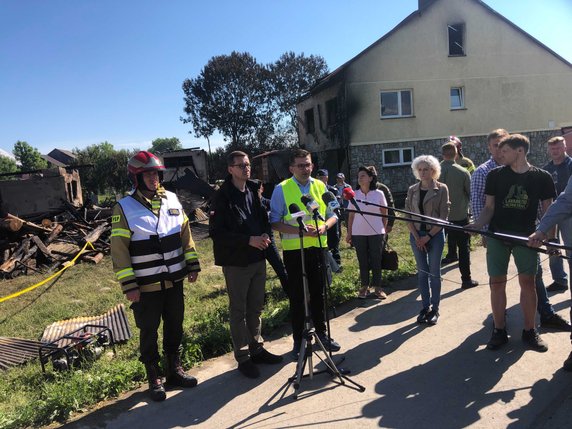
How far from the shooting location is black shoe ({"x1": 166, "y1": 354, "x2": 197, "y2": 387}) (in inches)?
150

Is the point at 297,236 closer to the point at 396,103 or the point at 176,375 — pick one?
the point at 176,375

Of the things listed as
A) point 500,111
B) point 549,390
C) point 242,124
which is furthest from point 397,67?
point 242,124

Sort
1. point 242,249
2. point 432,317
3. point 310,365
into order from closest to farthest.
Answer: point 310,365 → point 242,249 → point 432,317

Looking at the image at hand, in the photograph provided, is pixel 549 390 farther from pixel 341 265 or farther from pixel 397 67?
pixel 397 67

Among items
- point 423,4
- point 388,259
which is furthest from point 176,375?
point 423,4

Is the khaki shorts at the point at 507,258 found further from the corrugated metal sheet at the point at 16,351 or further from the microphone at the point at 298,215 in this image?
the corrugated metal sheet at the point at 16,351

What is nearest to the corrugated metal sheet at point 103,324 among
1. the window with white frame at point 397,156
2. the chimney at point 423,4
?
the window with white frame at point 397,156

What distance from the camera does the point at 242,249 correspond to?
12.4 ft

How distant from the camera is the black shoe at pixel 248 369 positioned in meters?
3.88

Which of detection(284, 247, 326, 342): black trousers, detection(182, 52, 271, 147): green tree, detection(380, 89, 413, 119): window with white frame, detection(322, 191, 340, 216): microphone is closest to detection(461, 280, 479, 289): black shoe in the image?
detection(284, 247, 326, 342): black trousers

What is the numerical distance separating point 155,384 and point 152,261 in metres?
1.07

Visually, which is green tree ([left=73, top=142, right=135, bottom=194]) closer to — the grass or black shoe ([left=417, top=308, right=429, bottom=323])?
the grass

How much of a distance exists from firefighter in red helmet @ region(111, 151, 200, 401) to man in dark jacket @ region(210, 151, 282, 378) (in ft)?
1.16

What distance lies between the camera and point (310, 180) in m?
4.18
